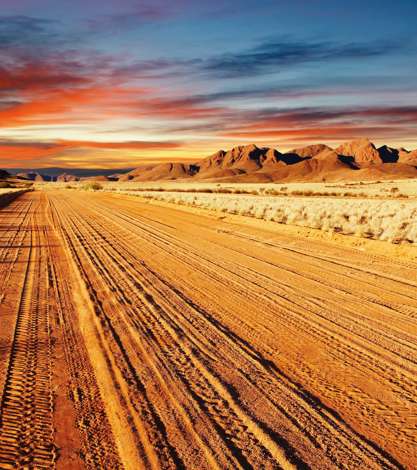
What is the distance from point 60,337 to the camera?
655 cm

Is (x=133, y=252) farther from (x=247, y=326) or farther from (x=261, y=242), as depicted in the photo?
(x=247, y=326)

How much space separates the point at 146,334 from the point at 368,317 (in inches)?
145

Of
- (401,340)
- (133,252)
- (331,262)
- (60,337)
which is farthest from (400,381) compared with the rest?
(133,252)

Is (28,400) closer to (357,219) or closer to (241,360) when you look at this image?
(241,360)

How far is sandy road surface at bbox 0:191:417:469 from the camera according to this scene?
3.93 metres

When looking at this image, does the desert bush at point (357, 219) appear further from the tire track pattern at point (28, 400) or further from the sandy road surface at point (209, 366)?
the tire track pattern at point (28, 400)

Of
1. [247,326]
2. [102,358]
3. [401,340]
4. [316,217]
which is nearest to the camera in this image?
[102,358]

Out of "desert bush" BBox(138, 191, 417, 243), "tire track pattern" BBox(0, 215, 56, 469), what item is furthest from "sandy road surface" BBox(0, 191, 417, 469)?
"desert bush" BBox(138, 191, 417, 243)

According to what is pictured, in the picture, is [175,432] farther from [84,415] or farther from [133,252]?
[133,252]

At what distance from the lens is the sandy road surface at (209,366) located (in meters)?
3.93

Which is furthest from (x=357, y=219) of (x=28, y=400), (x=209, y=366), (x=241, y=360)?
(x=28, y=400)

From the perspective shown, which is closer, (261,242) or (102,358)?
(102,358)

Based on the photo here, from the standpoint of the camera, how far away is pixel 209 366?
217 inches

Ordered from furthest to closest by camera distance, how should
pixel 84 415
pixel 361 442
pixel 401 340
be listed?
pixel 401 340 < pixel 84 415 < pixel 361 442
